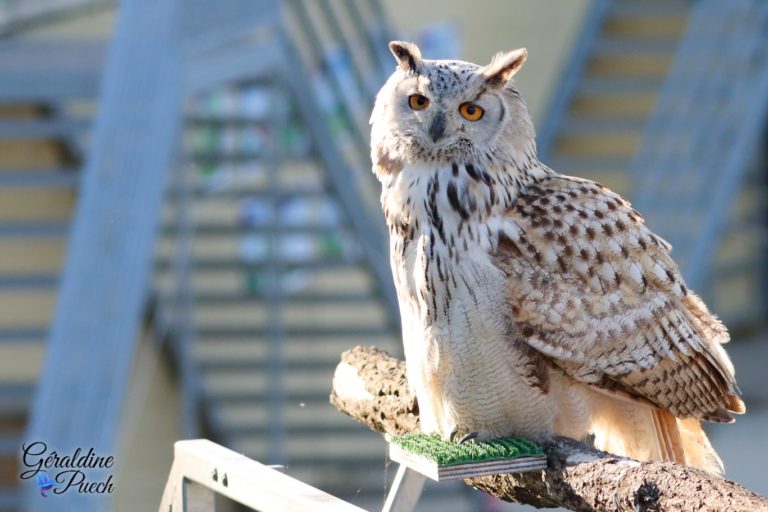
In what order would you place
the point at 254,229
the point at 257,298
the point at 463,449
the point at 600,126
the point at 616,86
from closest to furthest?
the point at 463,449, the point at 254,229, the point at 257,298, the point at 600,126, the point at 616,86

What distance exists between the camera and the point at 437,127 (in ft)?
9.91

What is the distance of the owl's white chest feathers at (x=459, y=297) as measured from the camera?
118 inches

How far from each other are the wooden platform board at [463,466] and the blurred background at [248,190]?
2416 mm

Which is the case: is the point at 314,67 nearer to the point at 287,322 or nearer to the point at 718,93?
the point at 287,322

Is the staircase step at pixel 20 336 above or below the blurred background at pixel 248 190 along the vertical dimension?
below

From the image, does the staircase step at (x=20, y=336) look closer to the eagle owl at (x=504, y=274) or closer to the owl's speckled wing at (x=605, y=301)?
the eagle owl at (x=504, y=274)

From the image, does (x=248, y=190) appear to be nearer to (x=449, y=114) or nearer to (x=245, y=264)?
(x=245, y=264)

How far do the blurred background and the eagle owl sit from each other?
2232 millimetres

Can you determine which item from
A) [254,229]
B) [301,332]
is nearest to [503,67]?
[254,229]

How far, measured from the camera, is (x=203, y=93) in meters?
5.98

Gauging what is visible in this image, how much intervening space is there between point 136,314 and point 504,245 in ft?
8.17

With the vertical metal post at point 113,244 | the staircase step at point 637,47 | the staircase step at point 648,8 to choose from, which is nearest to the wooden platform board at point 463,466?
the vertical metal post at point 113,244

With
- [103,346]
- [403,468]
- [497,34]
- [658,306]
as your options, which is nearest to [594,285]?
[658,306]

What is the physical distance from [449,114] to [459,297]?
0.43 meters
